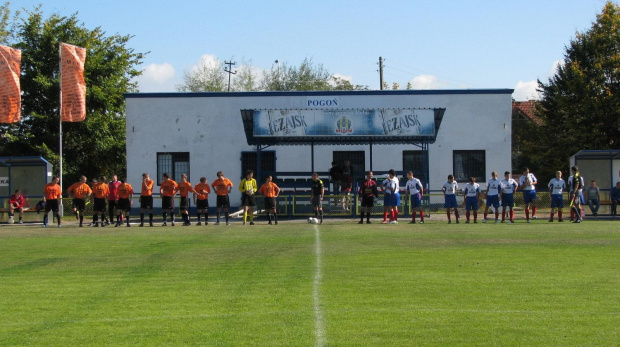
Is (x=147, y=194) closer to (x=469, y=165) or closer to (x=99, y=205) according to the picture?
(x=99, y=205)

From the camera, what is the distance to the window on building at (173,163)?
35.0 meters

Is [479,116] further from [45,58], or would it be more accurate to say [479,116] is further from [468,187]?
[45,58]

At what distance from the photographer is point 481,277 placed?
10961mm

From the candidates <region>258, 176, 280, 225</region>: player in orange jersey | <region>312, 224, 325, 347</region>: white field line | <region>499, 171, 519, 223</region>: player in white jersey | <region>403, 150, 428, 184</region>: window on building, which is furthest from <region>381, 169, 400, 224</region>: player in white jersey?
<region>403, 150, 428, 184</region>: window on building

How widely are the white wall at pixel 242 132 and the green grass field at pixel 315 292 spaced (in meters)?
17.7

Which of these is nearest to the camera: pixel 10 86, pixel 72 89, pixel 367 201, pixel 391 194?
pixel 367 201

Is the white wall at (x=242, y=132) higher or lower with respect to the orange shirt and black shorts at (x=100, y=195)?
higher

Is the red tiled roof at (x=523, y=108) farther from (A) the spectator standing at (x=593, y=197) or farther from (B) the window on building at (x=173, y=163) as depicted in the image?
(B) the window on building at (x=173, y=163)

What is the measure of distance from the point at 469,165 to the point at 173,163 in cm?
1393

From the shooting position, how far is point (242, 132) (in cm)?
3509

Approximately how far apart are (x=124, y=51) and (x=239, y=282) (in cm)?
3264

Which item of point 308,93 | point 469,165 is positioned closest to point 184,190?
point 308,93

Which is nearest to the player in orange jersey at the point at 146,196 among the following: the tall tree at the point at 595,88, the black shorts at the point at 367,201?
the black shorts at the point at 367,201

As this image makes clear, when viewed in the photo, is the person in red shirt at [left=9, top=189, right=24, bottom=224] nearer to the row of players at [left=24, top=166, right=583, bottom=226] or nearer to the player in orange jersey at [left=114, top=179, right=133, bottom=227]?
the row of players at [left=24, top=166, right=583, bottom=226]
